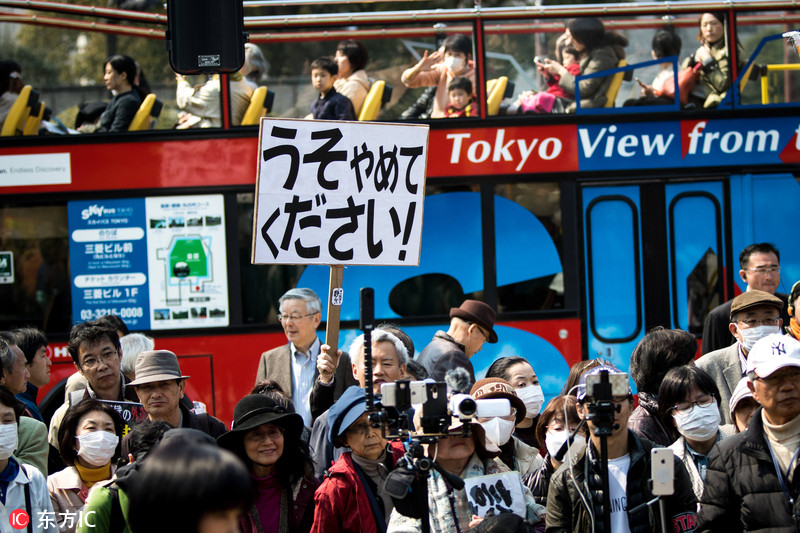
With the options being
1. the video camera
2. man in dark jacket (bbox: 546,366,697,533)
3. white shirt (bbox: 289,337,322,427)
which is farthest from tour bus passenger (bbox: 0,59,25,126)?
man in dark jacket (bbox: 546,366,697,533)

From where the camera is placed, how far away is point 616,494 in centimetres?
423

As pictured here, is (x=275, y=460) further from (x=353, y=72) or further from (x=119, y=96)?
(x=119, y=96)

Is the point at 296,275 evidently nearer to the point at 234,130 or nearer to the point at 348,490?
the point at 234,130

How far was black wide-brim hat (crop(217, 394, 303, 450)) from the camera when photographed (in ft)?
16.1

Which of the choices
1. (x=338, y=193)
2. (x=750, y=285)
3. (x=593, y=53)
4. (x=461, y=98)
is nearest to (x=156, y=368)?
(x=338, y=193)

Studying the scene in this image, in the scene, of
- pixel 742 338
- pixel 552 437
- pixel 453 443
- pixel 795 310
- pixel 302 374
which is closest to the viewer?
pixel 453 443

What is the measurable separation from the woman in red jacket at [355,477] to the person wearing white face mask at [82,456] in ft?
4.13

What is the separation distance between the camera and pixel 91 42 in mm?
9258

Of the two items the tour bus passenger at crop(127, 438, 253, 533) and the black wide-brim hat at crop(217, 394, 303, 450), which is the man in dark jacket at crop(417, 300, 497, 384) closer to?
the black wide-brim hat at crop(217, 394, 303, 450)

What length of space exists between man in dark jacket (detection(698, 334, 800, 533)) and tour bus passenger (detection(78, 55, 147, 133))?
6.56 metres

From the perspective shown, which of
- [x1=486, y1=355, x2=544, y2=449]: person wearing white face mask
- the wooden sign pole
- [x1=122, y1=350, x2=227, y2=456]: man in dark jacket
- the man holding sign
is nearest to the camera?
[x1=122, y1=350, x2=227, y2=456]: man in dark jacket

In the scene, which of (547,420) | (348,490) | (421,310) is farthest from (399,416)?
(421,310)

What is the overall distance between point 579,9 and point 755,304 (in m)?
3.81

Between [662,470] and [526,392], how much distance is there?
228 centimetres
